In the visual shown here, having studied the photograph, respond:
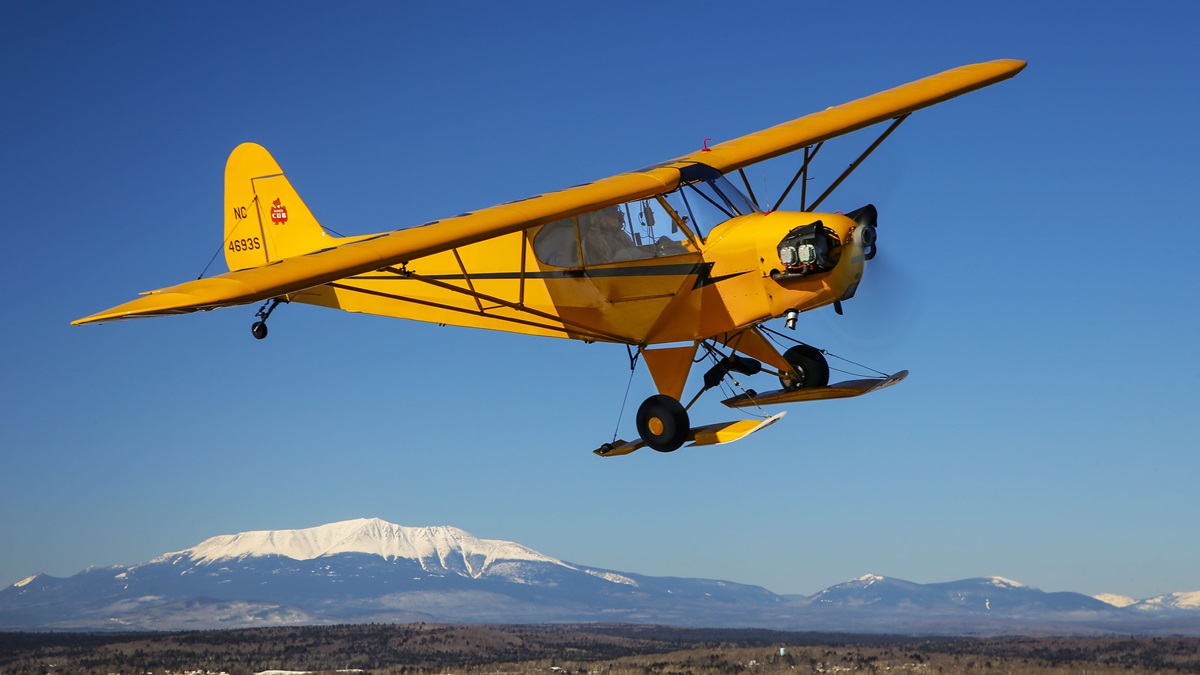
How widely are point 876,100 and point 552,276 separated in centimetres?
918

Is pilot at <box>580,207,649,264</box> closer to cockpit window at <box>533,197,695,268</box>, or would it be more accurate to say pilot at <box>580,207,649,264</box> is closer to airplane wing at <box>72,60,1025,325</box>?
cockpit window at <box>533,197,695,268</box>

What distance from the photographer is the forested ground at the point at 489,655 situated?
9131 cm

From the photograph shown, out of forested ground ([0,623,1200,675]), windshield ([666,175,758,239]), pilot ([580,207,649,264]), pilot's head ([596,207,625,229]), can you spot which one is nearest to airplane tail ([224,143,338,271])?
pilot ([580,207,649,264])

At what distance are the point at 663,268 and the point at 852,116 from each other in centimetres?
675

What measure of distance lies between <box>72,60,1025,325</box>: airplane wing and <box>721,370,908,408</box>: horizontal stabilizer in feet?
14.4

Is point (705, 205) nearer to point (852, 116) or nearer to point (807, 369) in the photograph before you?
point (807, 369)

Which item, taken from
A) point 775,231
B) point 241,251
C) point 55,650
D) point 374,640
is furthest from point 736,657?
point 775,231

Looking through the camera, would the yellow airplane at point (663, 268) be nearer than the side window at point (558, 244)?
Yes

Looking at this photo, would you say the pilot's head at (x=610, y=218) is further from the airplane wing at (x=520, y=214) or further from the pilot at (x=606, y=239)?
the airplane wing at (x=520, y=214)

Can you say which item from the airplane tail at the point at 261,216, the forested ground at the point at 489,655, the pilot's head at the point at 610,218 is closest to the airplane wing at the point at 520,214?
the pilot's head at the point at 610,218

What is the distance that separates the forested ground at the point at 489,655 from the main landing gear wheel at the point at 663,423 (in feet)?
203

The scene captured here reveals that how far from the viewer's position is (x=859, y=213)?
22375 mm

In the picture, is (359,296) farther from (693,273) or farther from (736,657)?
(736,657)

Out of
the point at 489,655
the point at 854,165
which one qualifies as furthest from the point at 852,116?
the point at 489,655
